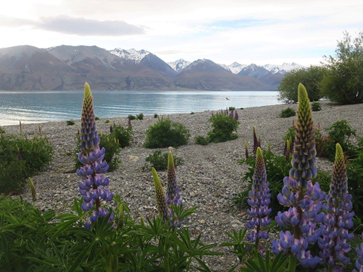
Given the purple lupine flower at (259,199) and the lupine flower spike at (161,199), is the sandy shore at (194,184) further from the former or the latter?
the lupine flower spike at (161,199)

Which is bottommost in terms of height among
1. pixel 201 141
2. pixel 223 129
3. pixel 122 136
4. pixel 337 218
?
pixel 201 141

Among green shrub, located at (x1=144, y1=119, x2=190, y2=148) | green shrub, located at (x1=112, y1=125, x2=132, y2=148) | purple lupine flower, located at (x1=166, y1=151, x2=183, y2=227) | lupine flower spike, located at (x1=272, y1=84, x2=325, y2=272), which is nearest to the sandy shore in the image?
green shrub, located at (x1=144, y1=119, x2=190, y2=148)

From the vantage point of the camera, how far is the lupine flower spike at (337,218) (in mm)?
2213

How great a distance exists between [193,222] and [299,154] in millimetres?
4961

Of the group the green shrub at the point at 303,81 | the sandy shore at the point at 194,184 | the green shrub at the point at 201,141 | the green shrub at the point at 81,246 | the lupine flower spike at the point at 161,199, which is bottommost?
the sandy shore at the point at 194,184

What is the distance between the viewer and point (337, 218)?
2.30 m

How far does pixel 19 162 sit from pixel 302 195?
9581mm

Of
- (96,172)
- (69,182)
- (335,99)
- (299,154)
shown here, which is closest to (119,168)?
(69,182)

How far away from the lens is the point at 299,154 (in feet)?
6.36

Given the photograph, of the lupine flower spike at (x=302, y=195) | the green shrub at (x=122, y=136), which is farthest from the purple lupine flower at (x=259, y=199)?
the green shrub at (x=122, y=136)

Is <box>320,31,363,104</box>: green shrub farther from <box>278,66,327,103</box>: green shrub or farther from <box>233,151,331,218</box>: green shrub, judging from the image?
<box>233,151,331,218</box>: green shrub

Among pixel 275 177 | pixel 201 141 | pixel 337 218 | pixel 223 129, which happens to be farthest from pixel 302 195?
pixel 223 129

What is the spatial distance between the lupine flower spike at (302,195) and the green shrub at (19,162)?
29.6 ft

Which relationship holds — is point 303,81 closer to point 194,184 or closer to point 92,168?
point 194,184
